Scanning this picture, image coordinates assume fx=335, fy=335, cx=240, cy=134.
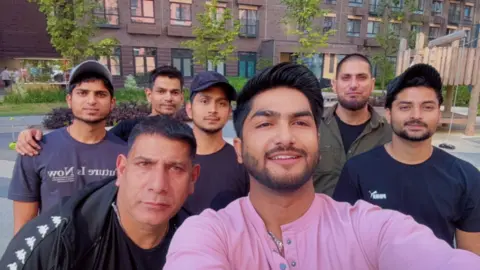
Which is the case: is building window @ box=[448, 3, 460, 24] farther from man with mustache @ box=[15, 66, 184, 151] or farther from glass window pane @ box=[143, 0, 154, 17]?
man with mustache @ box=[15, 66, 184, 151]

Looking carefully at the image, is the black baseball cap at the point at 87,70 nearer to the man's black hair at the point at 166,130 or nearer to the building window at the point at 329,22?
the man's black hair at the point at 166,130

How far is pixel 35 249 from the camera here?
147 cm

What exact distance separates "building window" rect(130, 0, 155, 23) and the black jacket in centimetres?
2386

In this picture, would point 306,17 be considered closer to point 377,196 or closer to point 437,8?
point 377,196

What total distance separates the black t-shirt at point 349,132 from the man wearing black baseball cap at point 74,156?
6.44ft

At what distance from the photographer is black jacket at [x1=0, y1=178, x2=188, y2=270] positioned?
146 centimetres

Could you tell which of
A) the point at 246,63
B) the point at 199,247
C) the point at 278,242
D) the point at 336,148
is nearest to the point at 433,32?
the point at 246,63

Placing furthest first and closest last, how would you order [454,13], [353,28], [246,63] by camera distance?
[454,13]
[353,28]
[246,63]

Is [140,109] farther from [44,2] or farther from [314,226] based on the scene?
[314,226]

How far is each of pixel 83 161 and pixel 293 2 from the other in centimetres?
1802

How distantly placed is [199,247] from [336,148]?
2.01 m

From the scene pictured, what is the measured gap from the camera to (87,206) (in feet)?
5.59

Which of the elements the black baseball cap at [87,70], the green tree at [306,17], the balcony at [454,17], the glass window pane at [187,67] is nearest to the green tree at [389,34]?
the green tree at [306,17]

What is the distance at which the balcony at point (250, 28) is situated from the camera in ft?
84.8
